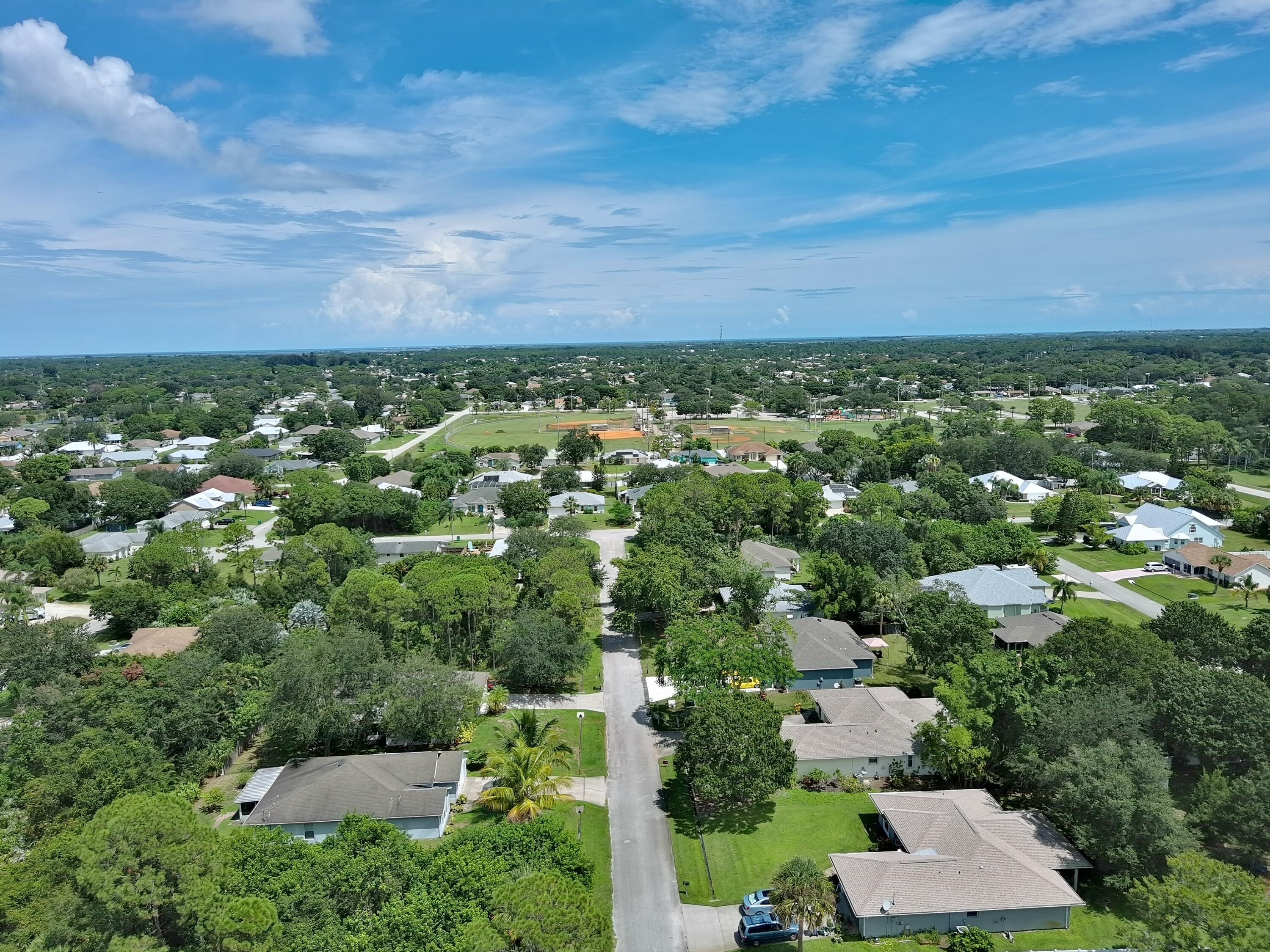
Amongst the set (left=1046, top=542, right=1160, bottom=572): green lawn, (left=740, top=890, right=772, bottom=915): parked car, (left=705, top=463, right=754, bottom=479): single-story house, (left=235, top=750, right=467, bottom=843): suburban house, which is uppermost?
(left=705, top=463, right=754, bottom=479): single-story house

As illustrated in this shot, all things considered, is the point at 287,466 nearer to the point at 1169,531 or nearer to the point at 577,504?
the point at 577,504

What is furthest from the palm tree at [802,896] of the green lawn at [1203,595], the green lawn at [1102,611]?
the green lawn at [1203,595]

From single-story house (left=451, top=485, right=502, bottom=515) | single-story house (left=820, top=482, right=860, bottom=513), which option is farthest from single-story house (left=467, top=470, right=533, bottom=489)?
single-story house (left=820, top=482, right=860, bottom=513)

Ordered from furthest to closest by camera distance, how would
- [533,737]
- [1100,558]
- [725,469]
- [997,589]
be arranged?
[725,469]
[1100,558]
[997,589]
[533,737]

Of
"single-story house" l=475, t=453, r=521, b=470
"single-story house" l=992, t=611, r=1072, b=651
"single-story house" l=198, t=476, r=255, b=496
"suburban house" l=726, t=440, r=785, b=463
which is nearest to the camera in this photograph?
"single-story house" l=992, t=611, r=1072, b=651

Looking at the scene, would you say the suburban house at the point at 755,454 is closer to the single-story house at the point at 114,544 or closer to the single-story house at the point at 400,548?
the single-story house at the point at 400,548

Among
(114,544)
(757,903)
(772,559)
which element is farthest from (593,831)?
(114,544)

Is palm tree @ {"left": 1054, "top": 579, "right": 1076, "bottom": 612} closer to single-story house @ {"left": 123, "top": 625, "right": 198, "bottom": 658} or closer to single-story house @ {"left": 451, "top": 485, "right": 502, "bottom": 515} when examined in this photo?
single-story house @ {"left": 451, "top": 485, "right": 502, "bottom": 515}
